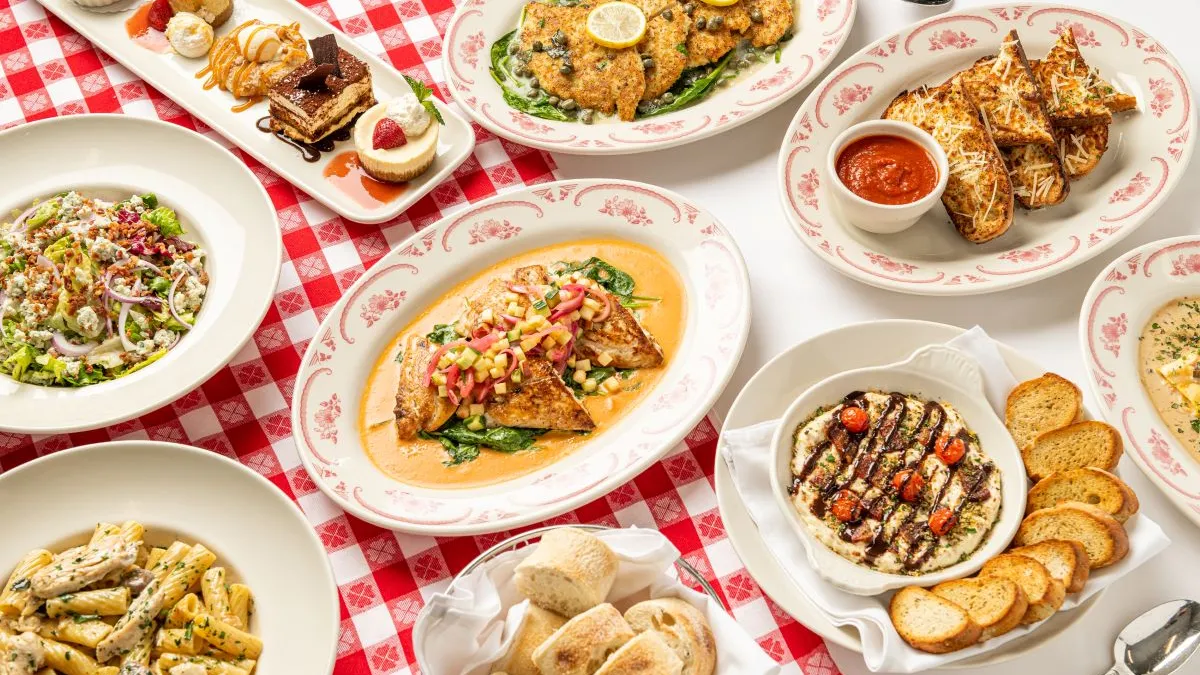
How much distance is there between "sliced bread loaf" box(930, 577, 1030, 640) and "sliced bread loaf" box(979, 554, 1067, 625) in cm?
3

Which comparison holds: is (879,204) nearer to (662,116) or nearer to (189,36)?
(662,116)

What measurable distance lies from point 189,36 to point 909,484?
4.02 meters

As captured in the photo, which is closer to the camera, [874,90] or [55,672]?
[55,672]

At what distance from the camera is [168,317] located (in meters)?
4.08

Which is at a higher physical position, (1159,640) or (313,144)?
(313,144)

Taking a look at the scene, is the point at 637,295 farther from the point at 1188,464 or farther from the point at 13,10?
the point at 13,10

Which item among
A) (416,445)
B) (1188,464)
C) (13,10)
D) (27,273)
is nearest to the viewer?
(1188,464)

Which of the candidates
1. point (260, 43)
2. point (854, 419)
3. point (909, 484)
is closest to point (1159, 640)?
point (909, 484)

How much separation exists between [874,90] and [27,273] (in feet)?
12.5

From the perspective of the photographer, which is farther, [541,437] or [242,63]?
[242,63]

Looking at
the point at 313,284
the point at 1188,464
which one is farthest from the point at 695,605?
the point at 313,284

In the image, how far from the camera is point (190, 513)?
140 inches

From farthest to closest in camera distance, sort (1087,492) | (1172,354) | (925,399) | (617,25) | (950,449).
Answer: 1. (617,25)
2. (1172,354)
3. (925,399)
4. (950,449)
5. (1087,492)

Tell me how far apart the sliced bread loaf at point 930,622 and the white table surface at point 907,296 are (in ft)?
A: 1.21
